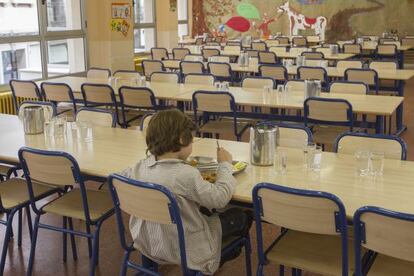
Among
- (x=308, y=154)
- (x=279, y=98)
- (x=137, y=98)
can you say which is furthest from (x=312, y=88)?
(x=308, y=154)

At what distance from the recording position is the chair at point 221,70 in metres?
7.90

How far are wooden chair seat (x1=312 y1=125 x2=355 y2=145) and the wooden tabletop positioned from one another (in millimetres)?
312

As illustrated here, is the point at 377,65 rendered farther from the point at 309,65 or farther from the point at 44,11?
the point at 44,11

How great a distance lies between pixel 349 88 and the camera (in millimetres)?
5660

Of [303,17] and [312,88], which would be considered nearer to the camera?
[312,88]

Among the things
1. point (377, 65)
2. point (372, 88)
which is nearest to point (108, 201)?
point (372, 88)

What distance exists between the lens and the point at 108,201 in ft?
10.8

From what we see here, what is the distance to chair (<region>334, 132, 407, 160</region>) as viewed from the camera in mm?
3182

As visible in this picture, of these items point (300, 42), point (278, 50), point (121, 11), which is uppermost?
point (121, 11)

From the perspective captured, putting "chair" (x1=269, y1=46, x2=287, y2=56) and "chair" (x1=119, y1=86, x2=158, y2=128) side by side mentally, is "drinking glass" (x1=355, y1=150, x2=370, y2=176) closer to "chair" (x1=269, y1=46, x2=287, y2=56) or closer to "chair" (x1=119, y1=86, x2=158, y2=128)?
"chair" (x1=119, y1=86, x2=158, y2=128)

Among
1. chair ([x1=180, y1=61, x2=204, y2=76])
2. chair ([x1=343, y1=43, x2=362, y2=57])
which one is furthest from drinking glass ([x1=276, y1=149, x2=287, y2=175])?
chair ([x1=343, y1=43, x2=362, y2=57])

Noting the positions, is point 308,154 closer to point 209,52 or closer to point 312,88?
point 312,88

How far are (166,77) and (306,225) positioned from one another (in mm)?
4771

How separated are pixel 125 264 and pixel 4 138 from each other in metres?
1.58
